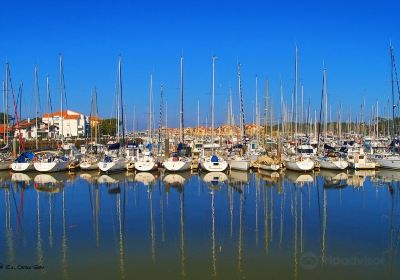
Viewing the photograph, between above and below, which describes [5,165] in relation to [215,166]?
above

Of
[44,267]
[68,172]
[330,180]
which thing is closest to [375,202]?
[330,180]

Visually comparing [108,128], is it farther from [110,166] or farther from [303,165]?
[303,165]

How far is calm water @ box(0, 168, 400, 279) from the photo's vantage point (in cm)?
1370

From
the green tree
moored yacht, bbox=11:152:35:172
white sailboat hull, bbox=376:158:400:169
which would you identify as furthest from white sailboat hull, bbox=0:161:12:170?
the green tree

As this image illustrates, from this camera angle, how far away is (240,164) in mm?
40406

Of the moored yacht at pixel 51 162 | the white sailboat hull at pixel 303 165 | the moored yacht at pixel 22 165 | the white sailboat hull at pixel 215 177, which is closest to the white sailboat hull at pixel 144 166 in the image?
the white sailboat hull at pixel 215 177

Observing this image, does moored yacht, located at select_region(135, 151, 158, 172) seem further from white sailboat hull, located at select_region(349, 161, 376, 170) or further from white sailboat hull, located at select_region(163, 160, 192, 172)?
white sailboat hull, located at select_region(349, 161, 376, 170)

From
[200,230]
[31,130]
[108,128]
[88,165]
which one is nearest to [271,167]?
[88,165]

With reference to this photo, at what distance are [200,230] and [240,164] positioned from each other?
73.0ft

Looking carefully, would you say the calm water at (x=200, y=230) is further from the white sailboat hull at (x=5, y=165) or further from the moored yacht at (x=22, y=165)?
the white sailboat hull at (x=5, y=165)

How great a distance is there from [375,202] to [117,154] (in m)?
26.7

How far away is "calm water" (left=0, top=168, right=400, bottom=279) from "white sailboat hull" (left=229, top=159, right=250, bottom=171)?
7.01 m

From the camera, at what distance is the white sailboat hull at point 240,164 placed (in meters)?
40.2

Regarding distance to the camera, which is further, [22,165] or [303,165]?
[22,165]
